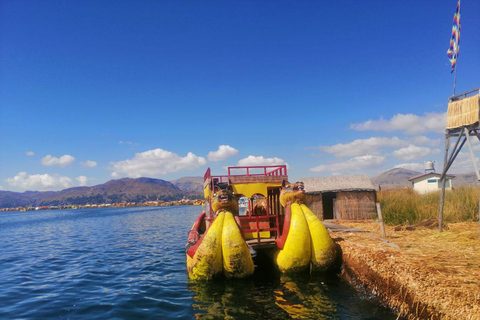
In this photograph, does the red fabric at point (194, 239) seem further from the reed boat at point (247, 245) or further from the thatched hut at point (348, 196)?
the thatched hut at point (348, 196)

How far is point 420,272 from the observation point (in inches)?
282

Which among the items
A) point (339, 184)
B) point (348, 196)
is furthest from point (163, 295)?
point (339, 184)

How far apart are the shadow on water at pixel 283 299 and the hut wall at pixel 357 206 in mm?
14090

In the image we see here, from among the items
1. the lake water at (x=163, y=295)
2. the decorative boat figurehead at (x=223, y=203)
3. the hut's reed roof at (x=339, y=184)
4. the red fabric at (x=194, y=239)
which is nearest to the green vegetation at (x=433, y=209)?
the hut's reed roof at (x=339, y=184)

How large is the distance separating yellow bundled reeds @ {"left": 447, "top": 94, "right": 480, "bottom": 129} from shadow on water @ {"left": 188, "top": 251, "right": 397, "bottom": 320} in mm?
8137

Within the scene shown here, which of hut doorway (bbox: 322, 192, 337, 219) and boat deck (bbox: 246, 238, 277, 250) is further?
hut doorway (bbox: 322, 192, 337, 219)

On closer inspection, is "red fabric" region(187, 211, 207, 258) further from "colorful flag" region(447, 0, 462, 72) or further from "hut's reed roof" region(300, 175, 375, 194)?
"colorful flag" region(447, 0, 462, 72)

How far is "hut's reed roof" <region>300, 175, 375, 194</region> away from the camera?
78.4 feet

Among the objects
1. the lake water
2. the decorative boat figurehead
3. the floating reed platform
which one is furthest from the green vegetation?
the decorative boat figurehead

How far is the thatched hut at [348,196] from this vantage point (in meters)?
23.6

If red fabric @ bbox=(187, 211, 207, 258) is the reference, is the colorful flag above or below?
above

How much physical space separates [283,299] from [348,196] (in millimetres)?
16942

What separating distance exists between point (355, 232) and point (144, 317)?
11.0 m

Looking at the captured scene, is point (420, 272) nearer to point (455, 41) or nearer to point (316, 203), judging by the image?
point (455, 41)
